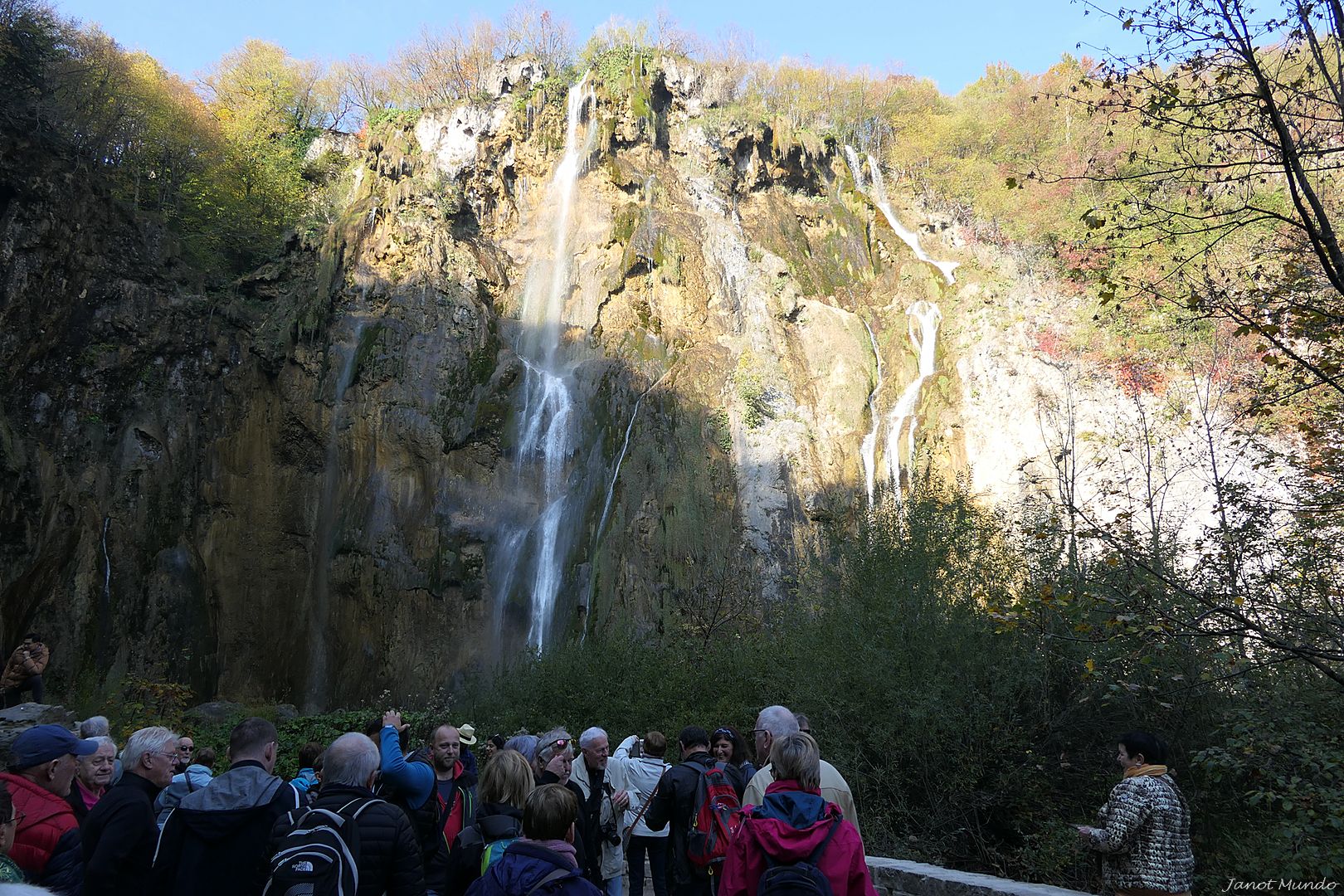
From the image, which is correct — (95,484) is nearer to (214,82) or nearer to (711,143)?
(711,143)

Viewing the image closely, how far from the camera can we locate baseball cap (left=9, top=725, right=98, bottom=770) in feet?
14.3

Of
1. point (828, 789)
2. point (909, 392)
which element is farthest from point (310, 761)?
point (909, 392)

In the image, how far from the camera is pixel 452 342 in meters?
29.0

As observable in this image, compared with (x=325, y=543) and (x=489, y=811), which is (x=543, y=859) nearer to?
(x=489, y=811)

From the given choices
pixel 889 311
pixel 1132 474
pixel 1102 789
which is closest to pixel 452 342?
pixel 889 311

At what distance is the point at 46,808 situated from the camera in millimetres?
4305

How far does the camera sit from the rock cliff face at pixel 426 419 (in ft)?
78.1

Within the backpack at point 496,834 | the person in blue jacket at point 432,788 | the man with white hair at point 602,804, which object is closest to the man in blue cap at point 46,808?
the person in blue jacket at point 432,788

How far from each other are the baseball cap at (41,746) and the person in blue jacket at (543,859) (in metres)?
2.38

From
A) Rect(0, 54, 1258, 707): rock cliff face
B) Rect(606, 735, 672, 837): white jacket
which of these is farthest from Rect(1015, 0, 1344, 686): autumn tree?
Rect(0, 54, 1258, 707): rock cliff face

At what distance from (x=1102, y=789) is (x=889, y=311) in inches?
934

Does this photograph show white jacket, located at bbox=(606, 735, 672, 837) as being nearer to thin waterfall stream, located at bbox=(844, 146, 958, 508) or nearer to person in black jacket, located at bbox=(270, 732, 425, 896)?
person in black jacket, located at bbox=(270, 732, 425, 896)

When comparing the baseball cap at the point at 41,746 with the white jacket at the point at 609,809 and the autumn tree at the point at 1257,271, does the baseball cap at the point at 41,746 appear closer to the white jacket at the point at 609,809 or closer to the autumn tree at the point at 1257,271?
the white jacket at the point at 609,809

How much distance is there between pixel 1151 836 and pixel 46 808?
575cm
